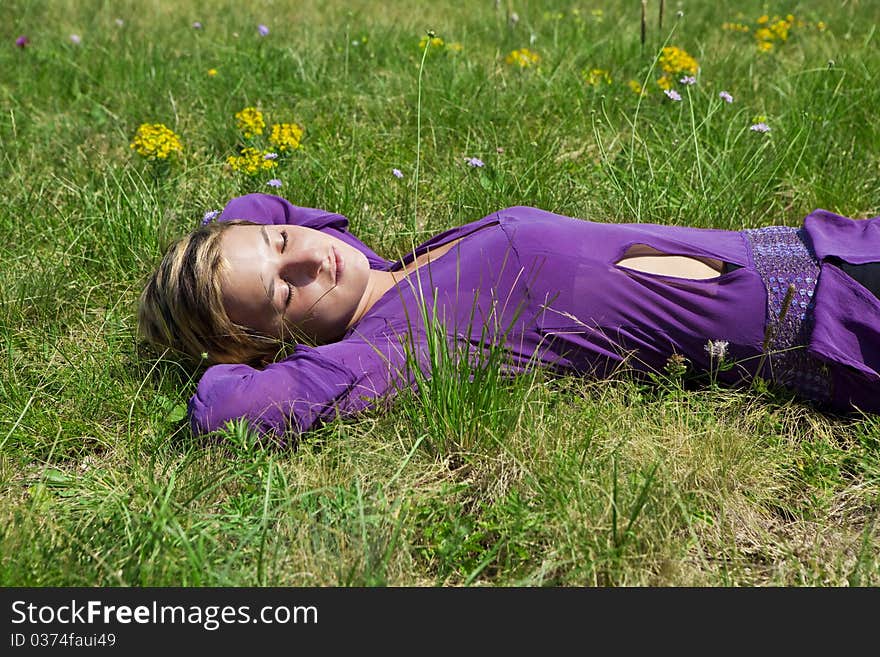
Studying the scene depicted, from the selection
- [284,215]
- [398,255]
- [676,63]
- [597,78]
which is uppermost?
[676,63]

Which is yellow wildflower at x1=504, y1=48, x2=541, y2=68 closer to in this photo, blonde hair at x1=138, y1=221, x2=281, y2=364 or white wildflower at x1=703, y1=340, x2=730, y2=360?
blonde hair at x1=138, y1=221, x2=281, y2=364

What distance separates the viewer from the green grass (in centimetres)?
189

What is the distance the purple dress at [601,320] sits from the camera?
87.0 inches

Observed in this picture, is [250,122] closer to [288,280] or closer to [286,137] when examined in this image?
[286,137]

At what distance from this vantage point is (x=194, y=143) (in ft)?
12.0

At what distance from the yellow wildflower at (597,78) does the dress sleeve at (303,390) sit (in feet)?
6.73

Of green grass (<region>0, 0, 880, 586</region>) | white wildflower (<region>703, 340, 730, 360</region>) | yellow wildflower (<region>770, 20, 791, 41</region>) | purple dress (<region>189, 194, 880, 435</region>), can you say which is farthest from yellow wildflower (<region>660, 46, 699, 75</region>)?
white wildflower (<region>703, 340, 730, 360</region>)

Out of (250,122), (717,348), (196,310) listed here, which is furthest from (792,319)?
(250,122)

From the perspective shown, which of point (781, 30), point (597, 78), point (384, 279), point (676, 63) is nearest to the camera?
point (384, 279)

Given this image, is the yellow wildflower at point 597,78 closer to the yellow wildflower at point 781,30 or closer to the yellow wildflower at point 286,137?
the yellow wildflower at point 781,30

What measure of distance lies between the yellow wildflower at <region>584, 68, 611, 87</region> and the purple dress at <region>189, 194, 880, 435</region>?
1.59 metres

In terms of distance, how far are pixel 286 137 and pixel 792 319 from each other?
198cm

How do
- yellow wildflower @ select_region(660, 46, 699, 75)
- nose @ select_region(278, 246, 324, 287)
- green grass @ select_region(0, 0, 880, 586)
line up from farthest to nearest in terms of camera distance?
1. yellow wildflower @ select_region(660, 46, 699, 75)
2. nose @ select_region(278, 246, 324, 287)
3. green grass @ select_region(0, 0, 880, 586)

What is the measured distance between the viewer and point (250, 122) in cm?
344
